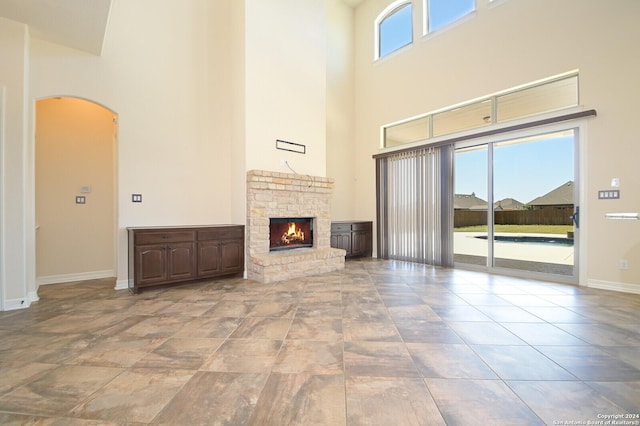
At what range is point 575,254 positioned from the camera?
13.3 feet

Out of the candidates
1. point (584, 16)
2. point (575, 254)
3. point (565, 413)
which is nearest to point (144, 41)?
point (565, 413)

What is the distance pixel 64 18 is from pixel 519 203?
699cm

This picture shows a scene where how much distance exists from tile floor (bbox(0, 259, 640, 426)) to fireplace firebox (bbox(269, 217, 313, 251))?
1.65 m

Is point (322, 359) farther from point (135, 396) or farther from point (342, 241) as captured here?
point (342, 241)

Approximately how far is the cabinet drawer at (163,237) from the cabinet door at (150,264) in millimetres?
73

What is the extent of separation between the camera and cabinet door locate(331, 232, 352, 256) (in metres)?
6.11

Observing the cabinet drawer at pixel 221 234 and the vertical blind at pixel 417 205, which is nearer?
the cabinet drawer at pixel 221 234

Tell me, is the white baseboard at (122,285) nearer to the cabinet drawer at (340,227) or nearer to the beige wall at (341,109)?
the cabinet drawer at (340,227)

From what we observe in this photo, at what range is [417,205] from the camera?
581cm

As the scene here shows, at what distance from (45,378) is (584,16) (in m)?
7.13

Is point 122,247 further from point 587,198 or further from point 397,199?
point 587,198

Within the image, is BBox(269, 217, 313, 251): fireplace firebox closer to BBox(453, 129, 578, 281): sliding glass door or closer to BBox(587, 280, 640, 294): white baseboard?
BBox(453, 129, 578, 281): sliding glass door

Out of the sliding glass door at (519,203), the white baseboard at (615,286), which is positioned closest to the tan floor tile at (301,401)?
the white baseboard at (615,286)

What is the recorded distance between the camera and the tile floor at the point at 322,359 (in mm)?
1472
